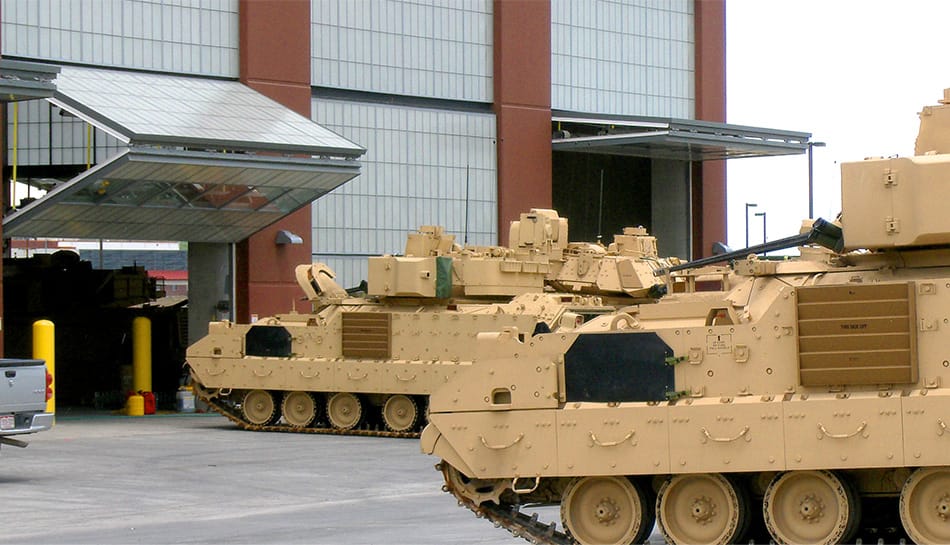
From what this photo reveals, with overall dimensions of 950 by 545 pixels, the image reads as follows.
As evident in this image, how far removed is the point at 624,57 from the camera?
4556cm

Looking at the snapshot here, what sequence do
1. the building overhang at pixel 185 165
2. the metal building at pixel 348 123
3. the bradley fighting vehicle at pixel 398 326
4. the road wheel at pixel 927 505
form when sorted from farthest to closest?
the metal building at pixel 348 123 < the building overhang at pixel 185 165 < the bradley fighting vehicle at pixel 398 326 < the road wheel at pixel 927 505

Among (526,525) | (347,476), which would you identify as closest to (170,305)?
(347,476)

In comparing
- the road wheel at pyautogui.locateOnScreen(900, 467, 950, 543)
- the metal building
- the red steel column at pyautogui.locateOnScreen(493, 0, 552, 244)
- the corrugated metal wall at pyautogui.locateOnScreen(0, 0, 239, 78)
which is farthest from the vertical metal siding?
the road wheel at pyautogui.locateOnScreen(900, 467, 950, 543)

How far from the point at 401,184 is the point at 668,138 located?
692 centimetres

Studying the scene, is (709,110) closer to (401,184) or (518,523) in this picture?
(401,184)

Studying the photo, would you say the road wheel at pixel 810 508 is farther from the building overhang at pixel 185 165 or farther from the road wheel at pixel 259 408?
the building overhang at pixel 185 165

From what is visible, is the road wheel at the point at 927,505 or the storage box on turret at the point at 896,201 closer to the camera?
the road wheel at the point at 927,505

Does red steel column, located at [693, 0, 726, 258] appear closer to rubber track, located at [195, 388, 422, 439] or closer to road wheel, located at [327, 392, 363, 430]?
road wheel, located at [327, 392, 363, 430]

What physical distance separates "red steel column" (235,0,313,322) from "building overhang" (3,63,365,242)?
750 mm

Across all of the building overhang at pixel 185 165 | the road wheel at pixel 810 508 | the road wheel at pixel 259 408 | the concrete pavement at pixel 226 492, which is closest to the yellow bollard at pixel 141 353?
the building overhang at pixel 185 165

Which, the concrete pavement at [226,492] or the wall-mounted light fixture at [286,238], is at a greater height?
the wall-mounted light fixture at [286,238]

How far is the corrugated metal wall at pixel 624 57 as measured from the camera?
43750 mm

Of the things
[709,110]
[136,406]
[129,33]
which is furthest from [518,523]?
[709,110]

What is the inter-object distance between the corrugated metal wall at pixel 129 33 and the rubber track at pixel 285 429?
753cm
